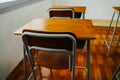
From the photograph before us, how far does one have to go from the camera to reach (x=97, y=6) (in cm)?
398

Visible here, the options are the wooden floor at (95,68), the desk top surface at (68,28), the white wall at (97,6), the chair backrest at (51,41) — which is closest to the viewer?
the chair backrest at (51,41)

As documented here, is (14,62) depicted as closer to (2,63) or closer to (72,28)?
(2,63)

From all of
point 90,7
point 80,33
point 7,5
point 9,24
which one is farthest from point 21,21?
point 90,7

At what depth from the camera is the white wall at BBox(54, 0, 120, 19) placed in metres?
3.91

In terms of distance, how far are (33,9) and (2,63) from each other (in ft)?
3.82

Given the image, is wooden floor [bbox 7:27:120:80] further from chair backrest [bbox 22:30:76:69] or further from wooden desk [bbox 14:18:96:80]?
chair backrest [bbox 22:30:76:69]

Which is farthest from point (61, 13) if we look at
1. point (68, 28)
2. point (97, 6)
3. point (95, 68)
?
point (97, 6)

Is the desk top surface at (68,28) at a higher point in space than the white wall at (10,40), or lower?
higher

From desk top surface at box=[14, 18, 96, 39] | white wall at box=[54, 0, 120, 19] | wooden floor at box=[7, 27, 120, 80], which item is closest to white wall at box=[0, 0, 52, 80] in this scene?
wooden floor at box=[7, 27, 120, 80]

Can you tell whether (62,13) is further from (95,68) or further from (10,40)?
(95,68)

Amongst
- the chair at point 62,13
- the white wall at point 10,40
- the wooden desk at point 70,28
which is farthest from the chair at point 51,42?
the chair at point 62,13

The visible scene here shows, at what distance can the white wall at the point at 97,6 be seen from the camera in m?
3.91

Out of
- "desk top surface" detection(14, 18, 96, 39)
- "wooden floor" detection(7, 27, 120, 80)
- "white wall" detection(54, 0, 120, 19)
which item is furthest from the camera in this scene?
"white wall" detection(54, 0, 120, 19)

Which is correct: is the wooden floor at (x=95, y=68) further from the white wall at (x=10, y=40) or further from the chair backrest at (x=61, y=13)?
the chair backrest at (x=61, y=13)
